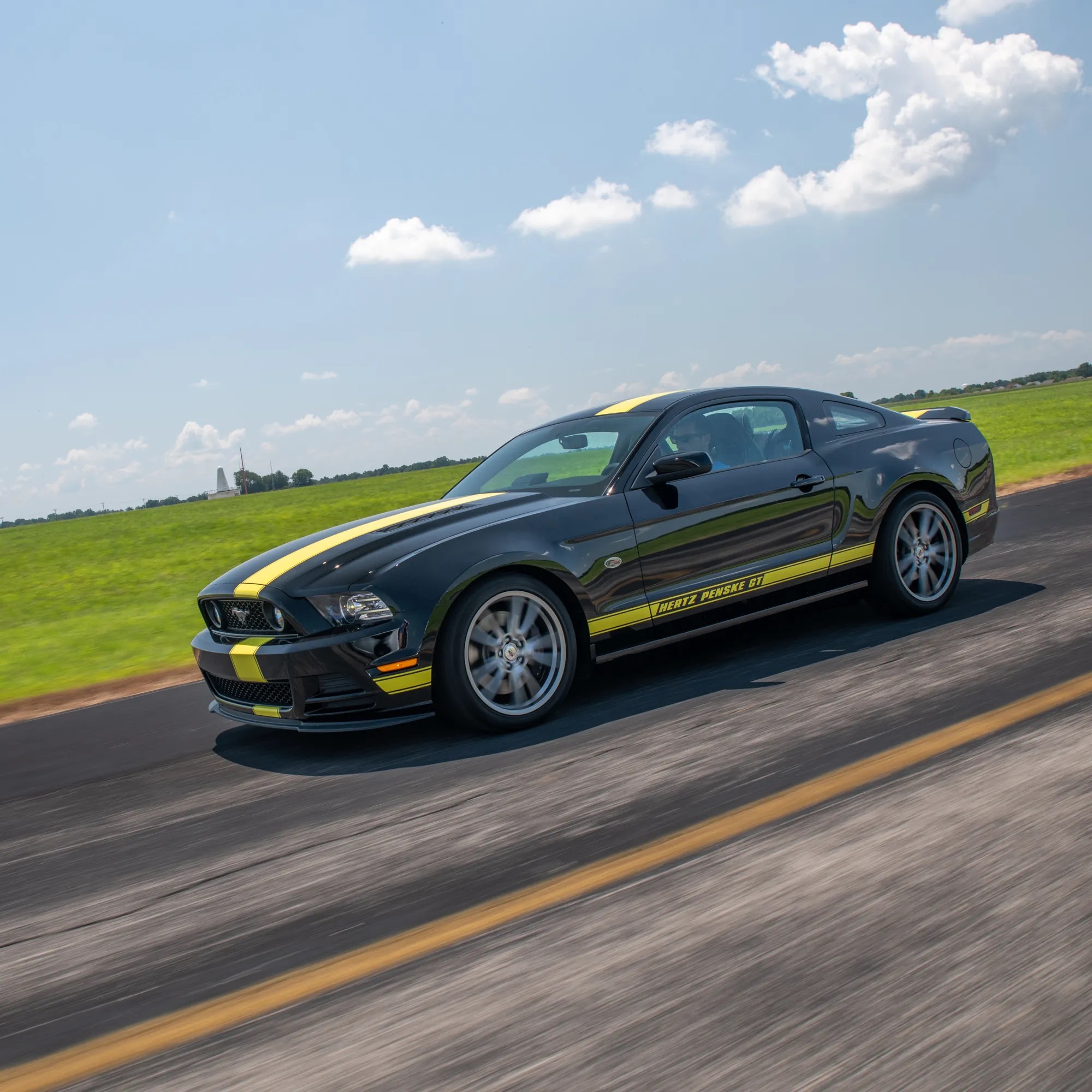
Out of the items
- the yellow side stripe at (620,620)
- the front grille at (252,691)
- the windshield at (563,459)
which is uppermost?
the windshield at (563,459)

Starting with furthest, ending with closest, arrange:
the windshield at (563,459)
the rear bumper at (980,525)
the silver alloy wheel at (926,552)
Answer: the rear bumper at (980,525) < the silver alloy wheel at (926,552) < the windshield at (563,459)

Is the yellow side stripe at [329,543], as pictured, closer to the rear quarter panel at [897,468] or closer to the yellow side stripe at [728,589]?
the yellow side stripe at [728,589]

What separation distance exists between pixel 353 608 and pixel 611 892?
7.36 feet

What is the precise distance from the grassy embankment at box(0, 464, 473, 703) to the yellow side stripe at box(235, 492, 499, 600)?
3.51m

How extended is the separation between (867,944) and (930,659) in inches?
122

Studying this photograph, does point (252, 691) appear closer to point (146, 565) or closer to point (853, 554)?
point (853, 554)

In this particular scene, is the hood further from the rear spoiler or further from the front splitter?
the rear spoiler

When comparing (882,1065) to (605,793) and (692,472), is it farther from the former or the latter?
(692,472)

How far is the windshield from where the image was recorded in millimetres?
5895

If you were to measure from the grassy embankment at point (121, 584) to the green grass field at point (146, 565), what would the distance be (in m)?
0.04

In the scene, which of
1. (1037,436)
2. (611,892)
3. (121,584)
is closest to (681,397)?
(611,892)

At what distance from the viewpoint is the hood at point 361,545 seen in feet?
16.8

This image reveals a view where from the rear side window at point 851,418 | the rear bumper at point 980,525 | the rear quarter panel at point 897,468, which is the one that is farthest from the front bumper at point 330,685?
the rear bumper at point 980,525

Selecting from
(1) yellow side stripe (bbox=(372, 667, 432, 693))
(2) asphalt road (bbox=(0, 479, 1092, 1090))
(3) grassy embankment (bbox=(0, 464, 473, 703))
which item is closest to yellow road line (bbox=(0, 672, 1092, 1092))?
(2) asphalt road (bbox=(0, 479, 1092, 1090))
